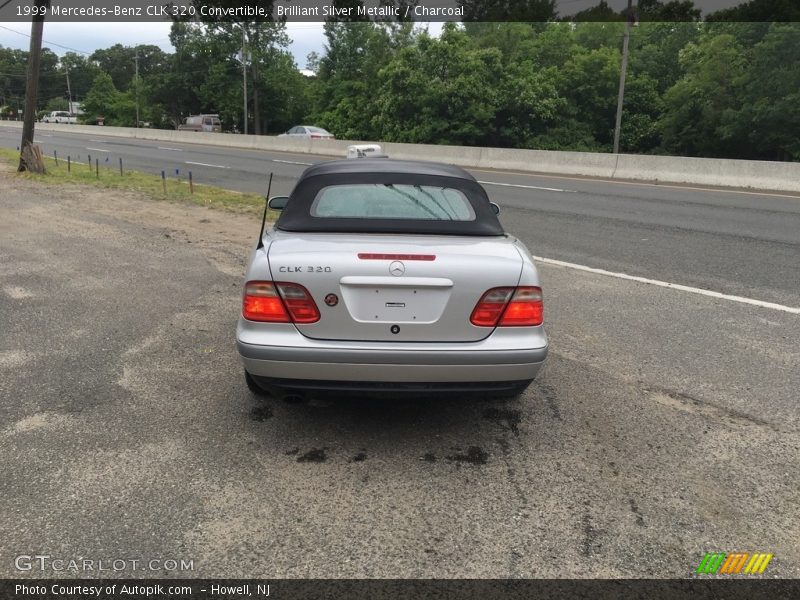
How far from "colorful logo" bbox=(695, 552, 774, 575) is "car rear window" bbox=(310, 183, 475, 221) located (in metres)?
2.28

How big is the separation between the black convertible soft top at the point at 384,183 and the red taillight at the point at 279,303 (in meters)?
0.57

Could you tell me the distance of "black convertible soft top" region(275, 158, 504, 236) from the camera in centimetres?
389

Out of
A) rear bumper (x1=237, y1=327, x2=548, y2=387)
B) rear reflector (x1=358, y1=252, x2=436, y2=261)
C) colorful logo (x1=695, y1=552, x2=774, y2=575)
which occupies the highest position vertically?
rear reflector (x1=358, y1=252, x2=436, y2=261)

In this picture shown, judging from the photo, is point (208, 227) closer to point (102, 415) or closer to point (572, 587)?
point (102, 415)

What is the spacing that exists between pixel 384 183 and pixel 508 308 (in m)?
1.42

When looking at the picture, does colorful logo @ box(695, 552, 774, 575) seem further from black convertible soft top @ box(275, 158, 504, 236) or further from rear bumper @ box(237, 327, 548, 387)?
black convertible soft top @ box(275, 158, 504, 236)

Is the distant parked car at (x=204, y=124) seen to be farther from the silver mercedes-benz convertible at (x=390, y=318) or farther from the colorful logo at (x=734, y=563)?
the colorful logo at (x=734, y=563)

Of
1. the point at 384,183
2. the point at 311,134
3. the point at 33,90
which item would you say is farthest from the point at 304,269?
the point at 311,134

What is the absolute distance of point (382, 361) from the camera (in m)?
3.33

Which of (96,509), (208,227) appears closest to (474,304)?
(96,509)

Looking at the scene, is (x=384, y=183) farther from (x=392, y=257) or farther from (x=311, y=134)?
(x=311, y=134)

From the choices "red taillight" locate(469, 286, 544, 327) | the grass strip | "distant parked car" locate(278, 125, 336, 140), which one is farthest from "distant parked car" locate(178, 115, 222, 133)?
"red taillight" locate(469, 286, 544, 327)

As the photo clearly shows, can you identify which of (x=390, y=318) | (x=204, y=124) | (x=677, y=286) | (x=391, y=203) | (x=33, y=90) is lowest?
(x=677, y=286)

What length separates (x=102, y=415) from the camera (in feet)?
13.0
